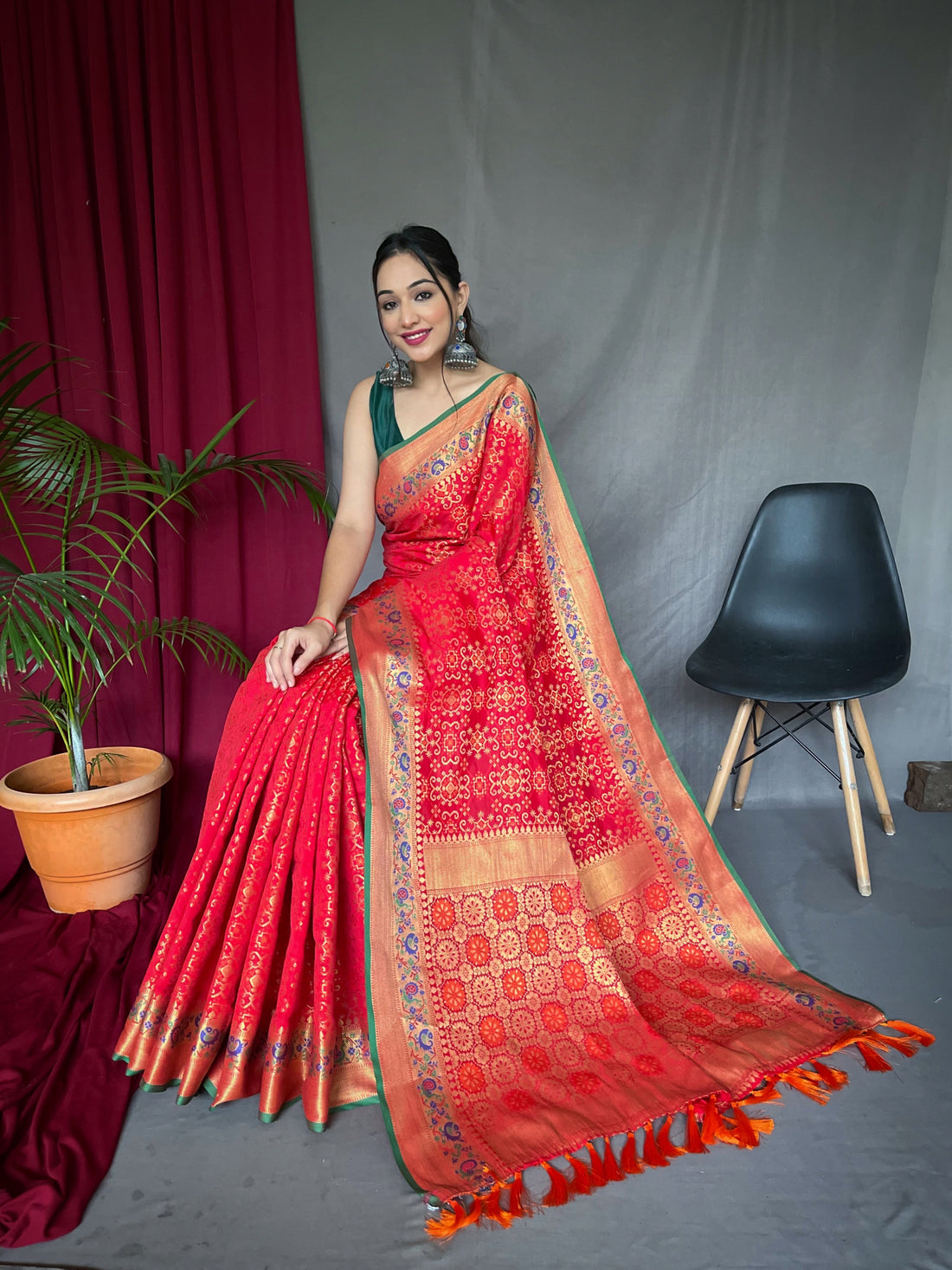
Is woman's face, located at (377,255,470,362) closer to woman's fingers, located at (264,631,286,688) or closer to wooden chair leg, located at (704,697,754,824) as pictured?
woman's fingers, located at (264,631,286,688)

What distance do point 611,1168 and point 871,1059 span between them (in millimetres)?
518

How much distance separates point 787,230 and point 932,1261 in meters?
2.41

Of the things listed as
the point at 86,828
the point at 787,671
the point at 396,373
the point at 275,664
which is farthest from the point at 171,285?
the point at 787,671

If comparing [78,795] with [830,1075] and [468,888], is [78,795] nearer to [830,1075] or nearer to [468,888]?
[468,888]

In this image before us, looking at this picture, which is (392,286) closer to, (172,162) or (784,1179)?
(172,162)

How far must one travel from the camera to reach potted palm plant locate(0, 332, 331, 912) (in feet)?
6.30

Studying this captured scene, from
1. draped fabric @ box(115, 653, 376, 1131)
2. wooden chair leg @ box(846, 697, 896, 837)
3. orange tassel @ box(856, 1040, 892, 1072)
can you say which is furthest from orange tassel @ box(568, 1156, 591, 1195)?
wooden chair leg @ box(846, 697, 896, 837)

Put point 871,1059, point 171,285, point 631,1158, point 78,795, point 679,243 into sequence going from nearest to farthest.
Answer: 1. point 631,1158
2. point 871,1059
3. point 78,795
4. point 171,285
5. point 679,243

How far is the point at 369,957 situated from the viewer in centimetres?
139

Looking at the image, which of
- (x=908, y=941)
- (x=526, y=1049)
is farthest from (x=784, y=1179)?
(x=908, y=941)

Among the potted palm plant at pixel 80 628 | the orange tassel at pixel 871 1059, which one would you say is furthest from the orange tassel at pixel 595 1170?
the potted palm plant at pixel 80 628

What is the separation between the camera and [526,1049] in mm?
1423

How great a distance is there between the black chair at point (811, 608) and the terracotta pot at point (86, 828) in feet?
4.42

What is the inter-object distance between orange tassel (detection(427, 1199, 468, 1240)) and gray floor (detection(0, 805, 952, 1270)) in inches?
0.5
